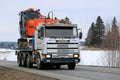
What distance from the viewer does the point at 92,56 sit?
56.6 metres

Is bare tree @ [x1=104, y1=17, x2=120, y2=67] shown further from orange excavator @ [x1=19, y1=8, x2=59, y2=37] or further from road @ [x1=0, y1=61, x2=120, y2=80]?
road @ [x1=0, y1=61, x2=120, y2=80]

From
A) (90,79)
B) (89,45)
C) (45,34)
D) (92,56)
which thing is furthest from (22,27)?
(89,45)

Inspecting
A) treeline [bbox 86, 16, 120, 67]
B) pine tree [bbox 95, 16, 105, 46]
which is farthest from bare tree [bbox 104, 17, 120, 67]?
pine tree [bbox 95, 16, 105, 46]

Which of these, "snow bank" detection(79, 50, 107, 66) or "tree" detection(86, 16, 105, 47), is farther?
"tree" detection(86, 16, 105, 47)

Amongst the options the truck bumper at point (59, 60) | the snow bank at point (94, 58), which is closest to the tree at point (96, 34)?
the snow bank at point (94, 58)

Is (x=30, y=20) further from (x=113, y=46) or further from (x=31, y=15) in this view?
(x=113, y=46)

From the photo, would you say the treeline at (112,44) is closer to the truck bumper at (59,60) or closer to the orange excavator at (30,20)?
the orange excavator at (30,20)

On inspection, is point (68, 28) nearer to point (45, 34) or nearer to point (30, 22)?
point (45, 34)

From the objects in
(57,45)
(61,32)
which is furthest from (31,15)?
(57,45)

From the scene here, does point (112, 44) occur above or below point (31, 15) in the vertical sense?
below

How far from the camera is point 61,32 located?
98.5ft

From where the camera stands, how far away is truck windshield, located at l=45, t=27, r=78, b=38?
2989 centimetres

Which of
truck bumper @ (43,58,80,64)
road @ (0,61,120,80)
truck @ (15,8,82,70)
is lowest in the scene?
road @ (0,61,120,80)

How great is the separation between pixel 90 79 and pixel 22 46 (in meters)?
14.8
